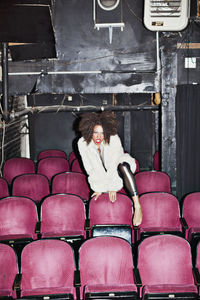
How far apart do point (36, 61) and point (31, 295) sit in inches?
169

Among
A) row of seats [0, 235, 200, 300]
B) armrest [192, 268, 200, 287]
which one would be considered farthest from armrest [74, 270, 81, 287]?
armrest [192, 268, 200, 287]

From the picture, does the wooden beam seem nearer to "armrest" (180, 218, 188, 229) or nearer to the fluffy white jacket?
the fluffy white jacket

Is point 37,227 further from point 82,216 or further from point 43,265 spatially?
point 43,265

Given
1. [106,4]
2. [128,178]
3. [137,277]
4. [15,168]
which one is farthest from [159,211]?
[106,4]

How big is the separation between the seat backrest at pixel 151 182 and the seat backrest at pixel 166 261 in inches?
88.1

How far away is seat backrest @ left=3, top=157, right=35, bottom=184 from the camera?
7152mm

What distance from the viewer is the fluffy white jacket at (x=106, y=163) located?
4.54 metres

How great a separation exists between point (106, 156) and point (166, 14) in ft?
9.07

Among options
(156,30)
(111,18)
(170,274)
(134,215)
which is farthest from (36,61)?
(170,274)

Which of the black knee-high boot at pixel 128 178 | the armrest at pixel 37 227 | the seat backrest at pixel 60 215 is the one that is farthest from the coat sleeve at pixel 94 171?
the armrest at pixel 37 227

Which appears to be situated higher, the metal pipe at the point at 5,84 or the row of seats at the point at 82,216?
the metal pipe at the point at 5,84

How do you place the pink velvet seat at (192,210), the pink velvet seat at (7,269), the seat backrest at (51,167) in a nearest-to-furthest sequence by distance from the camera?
the pink velvet seat at (7,269) → the pink velvet seat at (192,210) → the seat backrest at (51,167)

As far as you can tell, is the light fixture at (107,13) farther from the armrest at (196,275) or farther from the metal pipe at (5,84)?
the armrest at (196,275)

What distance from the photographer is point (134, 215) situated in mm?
4578
